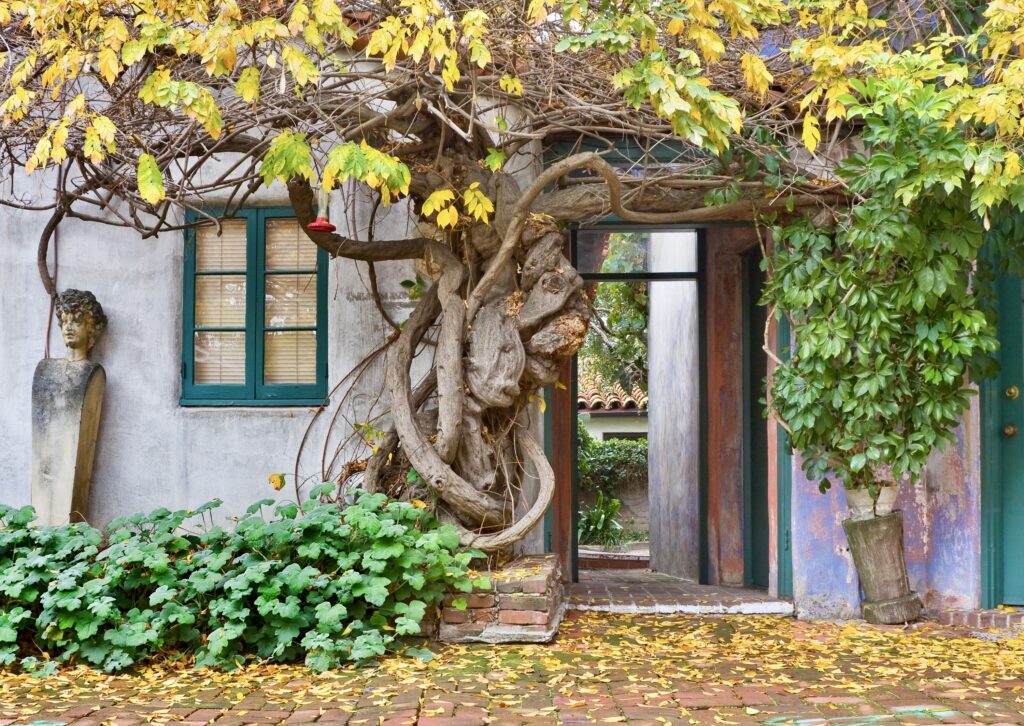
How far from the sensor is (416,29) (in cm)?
477

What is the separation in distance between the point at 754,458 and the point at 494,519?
2956 millimetres

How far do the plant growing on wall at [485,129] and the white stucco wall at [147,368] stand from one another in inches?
7.0

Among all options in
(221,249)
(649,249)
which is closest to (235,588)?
(221,249)

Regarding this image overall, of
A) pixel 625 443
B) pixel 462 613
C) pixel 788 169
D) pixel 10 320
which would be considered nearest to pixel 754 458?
pixel 788 169

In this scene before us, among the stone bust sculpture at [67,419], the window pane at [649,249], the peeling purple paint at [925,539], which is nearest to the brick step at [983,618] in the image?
the peeling purple paint at [925,539]

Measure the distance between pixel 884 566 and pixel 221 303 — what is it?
4458 millimetres

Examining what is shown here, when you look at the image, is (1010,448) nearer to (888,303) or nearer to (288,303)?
(888,303)

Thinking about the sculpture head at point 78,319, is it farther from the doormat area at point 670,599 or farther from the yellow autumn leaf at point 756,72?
the yellow autumn leaf at point 756,72

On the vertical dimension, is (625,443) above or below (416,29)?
below

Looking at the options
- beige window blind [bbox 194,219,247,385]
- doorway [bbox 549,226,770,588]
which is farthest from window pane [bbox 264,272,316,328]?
doorway [bbox 549,226,770,588]

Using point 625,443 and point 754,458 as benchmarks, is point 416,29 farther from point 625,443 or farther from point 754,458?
point 625,443

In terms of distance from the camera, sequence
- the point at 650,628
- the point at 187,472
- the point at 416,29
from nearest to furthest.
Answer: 1. the point at 416,29
2. the point at 650,628
3. the point at 187,472

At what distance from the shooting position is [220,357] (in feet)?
21.8

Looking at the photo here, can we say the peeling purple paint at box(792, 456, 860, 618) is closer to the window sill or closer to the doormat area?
the doormat area
